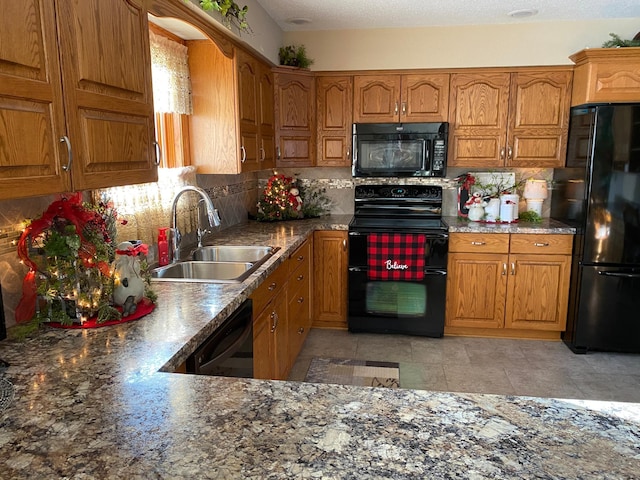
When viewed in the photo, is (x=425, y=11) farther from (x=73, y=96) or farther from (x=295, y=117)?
(x=73, y=96)

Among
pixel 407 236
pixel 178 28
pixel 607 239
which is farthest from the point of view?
pixel 407 236

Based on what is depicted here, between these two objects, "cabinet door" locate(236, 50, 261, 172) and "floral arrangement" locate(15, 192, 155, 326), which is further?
"cabinet door" locate(236, 50, 261, 172)

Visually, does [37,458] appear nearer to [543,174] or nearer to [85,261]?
[85,261]

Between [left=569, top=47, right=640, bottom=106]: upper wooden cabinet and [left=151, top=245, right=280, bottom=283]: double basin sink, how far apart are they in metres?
2.55

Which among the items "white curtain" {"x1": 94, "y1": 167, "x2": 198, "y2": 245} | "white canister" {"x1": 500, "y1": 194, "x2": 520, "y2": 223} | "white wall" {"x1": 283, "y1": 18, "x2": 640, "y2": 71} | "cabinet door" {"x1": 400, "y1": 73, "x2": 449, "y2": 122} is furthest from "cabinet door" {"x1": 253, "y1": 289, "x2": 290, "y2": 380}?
"white wall" {"x1": 283, "y1": 18, "x2": 640, "y2": 71}

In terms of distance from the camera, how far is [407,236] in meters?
3.71

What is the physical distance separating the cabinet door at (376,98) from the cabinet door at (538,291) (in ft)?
5.02

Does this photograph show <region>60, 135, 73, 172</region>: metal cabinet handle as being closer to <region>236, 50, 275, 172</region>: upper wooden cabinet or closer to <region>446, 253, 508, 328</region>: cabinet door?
<region>236, 50, 275, 172</region>: upper wooden cabinet

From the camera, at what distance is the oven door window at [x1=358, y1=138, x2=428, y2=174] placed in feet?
12.9

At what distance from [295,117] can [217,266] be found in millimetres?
1801

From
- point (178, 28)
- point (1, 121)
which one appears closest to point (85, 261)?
point (1, 121)

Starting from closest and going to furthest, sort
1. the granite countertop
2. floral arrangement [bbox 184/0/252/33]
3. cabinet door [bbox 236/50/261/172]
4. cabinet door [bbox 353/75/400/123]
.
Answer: the granite countertop
floral arrangement [bbox 184/0/252/33]
cabinet door [bbox 236/50/261/172]
cabinet door [bbox 353/75/400/123]

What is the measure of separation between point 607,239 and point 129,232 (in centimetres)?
318

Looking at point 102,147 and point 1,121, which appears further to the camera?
point 102,147
